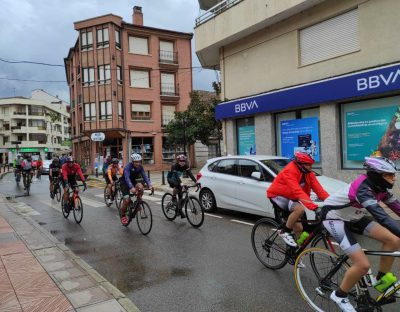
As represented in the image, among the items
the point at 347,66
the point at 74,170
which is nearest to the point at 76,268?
the point at 74,170

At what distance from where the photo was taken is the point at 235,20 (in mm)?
15703

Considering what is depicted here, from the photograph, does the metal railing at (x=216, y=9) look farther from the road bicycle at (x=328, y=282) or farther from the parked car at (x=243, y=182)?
the road bicycle at (x=328, y=282)

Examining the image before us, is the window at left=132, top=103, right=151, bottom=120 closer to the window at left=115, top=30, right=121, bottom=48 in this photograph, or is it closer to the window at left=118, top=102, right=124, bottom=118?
the window at left=118, top=102, right=124, bottom=118

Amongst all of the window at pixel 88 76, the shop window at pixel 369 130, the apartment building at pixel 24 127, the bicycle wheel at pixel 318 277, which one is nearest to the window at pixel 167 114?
the window at pixel 88 76

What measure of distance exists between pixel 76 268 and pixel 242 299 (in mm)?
2449

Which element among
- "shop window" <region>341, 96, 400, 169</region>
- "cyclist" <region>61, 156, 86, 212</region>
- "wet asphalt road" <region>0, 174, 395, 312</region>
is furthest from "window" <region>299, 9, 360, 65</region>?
"cyclist" <region>61, 156, 86, 212</region>

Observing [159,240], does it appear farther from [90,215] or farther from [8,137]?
[8,137]

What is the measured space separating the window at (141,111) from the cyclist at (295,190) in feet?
97.9

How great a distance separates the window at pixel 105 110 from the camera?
109ft

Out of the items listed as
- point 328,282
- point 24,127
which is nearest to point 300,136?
point 328,282

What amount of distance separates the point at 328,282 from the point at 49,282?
3.31 meters

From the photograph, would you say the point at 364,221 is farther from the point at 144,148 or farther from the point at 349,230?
the point at 144,148

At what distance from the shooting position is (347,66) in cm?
1220

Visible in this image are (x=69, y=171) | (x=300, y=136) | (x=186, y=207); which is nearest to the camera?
(x=186, y=207)
